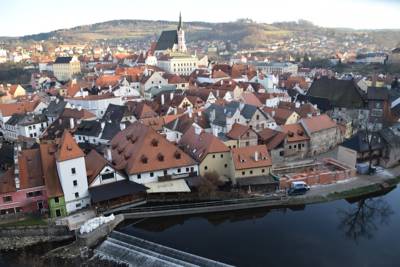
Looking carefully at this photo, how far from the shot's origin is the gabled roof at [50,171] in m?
32.9

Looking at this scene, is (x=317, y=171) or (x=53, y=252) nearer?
(x=53, y=252)

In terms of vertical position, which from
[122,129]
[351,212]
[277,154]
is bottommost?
[351,212]

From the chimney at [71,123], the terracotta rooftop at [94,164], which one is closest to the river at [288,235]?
the terracotta rooftop at [94,164]

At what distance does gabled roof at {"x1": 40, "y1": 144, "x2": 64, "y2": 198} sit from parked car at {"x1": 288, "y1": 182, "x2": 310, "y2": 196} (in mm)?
21188

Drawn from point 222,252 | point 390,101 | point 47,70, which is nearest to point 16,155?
point 222,252

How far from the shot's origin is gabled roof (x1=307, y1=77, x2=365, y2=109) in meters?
63.4

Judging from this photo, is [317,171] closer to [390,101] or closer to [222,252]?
[222,252]

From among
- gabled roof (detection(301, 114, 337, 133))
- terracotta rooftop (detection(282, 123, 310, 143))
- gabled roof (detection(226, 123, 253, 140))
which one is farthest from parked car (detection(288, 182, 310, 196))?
gabled roof (detection(301, 114, 337, 133))

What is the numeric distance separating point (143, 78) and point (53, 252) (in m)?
59.3

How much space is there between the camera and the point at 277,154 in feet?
147

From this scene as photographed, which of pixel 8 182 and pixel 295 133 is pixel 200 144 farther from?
pixel 8 182

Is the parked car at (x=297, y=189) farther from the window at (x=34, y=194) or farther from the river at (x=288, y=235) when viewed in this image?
the window at (x=34, y=194)

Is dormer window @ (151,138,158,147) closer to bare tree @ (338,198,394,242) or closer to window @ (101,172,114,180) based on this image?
window @ (101,172,114,180)

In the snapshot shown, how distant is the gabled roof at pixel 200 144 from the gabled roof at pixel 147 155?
154 cm
